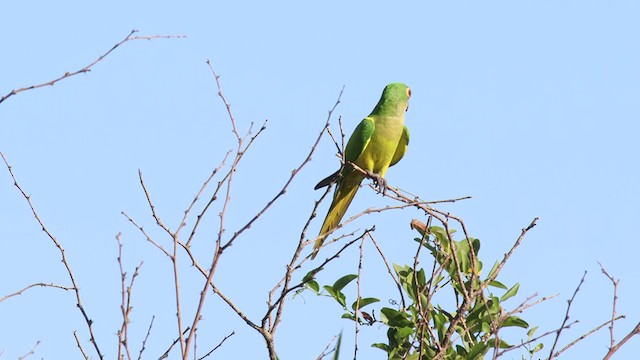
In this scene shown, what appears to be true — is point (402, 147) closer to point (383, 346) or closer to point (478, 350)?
point (383, 346)

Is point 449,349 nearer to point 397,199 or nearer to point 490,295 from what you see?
point 490,295

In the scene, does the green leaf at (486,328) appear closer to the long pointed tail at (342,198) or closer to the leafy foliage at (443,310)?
the leafy foliage at (443,310)

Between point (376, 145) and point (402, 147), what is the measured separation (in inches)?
14.9

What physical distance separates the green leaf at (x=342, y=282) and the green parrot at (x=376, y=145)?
7.62 ft

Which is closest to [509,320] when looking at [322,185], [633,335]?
[633,335]

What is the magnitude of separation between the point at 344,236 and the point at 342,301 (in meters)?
0.26

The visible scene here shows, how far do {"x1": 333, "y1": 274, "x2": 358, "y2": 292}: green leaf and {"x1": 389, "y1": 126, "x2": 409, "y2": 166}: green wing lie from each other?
3.09 meters

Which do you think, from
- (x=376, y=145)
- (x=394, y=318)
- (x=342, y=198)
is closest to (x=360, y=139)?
(x=376, y=145)

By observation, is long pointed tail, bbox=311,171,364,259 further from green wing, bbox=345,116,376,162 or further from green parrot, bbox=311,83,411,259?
green wing, bbox=345,116,376,162

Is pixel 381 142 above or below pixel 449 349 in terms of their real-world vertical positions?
above

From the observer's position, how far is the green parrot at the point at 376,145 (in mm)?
5867

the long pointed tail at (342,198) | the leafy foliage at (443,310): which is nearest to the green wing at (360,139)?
the long pointed tail at (342,198)

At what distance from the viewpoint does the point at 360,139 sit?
6.07m

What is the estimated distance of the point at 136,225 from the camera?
9.91 feet
